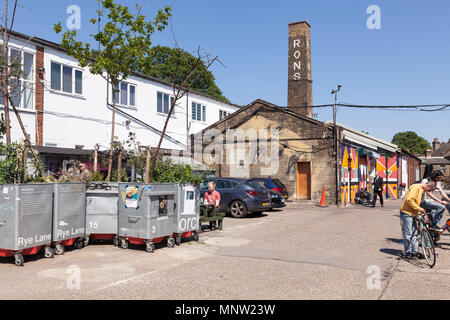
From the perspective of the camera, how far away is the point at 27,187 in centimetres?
741

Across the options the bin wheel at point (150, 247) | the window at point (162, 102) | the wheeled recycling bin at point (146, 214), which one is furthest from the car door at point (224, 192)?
the window at point (162, 102)

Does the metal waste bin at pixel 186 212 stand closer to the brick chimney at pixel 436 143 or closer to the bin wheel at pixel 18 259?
the bin wheel at pixel 18 259

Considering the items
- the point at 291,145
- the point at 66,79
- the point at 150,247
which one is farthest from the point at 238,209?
the point at 66,79

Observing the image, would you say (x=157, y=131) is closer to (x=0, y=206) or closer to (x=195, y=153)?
(x=195, y=153)

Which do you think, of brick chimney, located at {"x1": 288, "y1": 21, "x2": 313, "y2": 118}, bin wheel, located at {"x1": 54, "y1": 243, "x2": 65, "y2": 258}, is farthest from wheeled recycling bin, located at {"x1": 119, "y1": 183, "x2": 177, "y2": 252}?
brick chimney, located at {"x1": 288, "y1": 21, "x2": 313, "y2": 118}

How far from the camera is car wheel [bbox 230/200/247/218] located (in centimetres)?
1544

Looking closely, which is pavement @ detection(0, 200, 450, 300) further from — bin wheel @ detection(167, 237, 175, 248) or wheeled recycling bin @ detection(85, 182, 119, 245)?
wheeled recycling bin @ detection(85, 182, 119, 245)

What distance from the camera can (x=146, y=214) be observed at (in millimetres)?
8547

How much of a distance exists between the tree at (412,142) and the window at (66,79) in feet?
258

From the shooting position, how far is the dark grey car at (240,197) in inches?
603

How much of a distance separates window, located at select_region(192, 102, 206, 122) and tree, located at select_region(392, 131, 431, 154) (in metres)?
66.4

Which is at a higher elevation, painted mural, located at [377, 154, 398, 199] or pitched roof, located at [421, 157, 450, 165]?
pitched roof, located at [421, 157, 450, 165]
